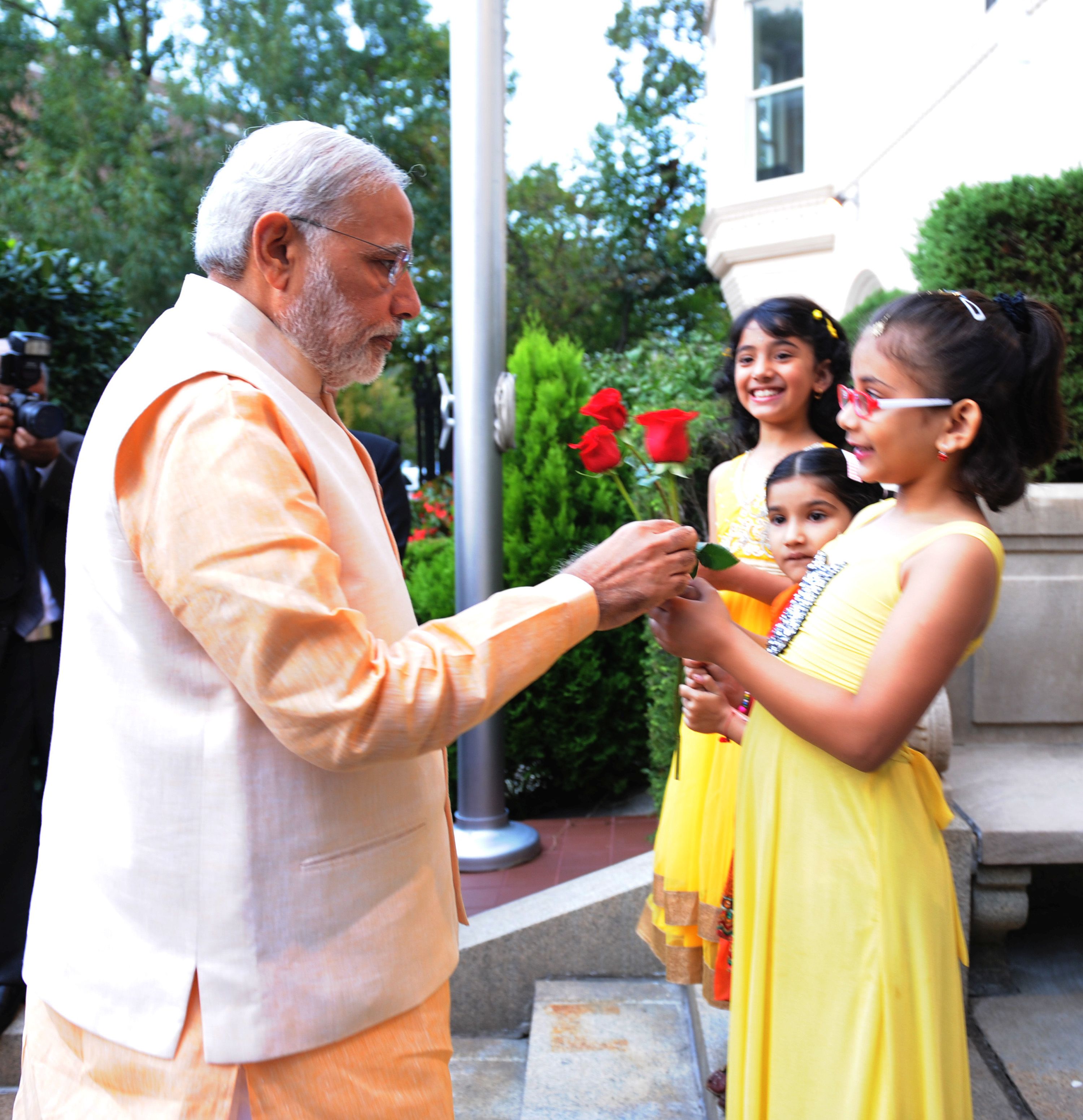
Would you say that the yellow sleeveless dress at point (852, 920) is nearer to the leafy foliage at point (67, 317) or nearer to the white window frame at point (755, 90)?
the leafy foliage at point (67, 317)

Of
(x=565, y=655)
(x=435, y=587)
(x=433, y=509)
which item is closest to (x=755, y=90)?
(x=433, y=509)

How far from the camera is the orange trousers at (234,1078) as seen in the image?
133cm

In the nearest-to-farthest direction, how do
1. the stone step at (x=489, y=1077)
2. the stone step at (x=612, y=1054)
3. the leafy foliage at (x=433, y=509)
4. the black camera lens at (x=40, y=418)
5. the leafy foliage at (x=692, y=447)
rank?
the stone step at (x=612, y=1054) < the stone step at (x=489, y=1077) < the black camera lens at (x=40, y=418) < the leafy foliage at (x=692, y=447) < the leafy foliage at (x=433, y=509)

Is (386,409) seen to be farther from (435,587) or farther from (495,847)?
(495,847)

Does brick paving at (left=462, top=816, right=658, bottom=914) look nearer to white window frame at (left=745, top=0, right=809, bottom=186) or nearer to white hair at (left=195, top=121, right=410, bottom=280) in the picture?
white hair at (left=195, top=121, right=410, bottom=280)

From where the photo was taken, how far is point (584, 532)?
542 cm

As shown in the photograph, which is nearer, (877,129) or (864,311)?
(864,311)

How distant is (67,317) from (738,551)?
4.08m

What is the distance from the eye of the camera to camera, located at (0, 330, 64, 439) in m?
3.20

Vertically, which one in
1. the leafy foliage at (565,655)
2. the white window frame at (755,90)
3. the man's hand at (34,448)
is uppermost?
the white window frame at (755,90)

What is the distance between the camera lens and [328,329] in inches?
59.8

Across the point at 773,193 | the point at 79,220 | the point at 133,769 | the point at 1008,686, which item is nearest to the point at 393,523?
the point at 1008,686

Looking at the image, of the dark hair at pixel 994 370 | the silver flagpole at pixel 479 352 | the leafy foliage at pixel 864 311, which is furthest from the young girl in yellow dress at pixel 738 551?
the leafy foliage at pixel 864 311

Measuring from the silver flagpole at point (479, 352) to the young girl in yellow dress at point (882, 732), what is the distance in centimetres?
256
